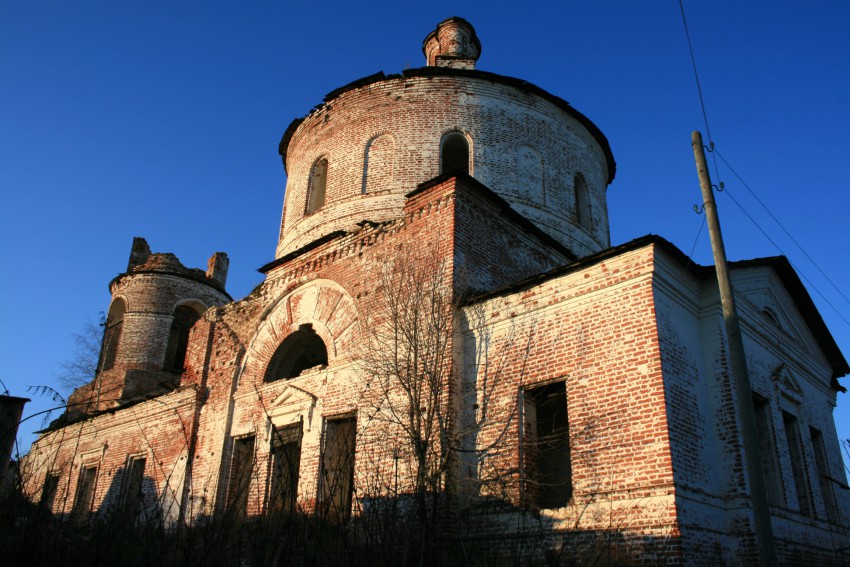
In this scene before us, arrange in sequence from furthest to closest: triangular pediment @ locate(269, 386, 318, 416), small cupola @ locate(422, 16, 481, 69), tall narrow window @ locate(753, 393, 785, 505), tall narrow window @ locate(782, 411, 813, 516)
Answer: small cupola @ locate(422, 16, 481, 69), triangular pediment @ locate(269, 386, 318, 416), tall narrow window @ locate(782, 411, 813, 516), tall narrow window @ locate(753, 393, 785, 505)

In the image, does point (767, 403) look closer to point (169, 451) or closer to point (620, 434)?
point (620, 434)

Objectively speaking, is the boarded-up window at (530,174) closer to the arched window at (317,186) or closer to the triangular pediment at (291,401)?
the arched window at (317,186)

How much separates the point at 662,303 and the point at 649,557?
311cm

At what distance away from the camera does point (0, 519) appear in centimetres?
361

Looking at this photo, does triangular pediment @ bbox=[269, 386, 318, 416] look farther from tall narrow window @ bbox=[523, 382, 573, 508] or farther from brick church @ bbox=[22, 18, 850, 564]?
tall narrow window @ bbox=[523, 382, 573, 508]

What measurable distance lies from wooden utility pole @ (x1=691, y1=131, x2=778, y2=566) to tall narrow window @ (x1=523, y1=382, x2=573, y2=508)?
2.10m

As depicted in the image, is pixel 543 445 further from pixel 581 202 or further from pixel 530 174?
pixel 581 202

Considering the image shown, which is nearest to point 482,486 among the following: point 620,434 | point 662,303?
point 620,434

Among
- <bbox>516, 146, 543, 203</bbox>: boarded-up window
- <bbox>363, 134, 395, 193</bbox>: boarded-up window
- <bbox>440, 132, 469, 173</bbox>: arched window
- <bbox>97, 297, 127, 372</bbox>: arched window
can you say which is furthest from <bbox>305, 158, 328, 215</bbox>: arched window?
<bbox>97, 297, 127, 372</bbox>: arched window

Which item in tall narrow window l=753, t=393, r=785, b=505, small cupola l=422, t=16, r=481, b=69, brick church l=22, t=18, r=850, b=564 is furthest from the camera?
small cupola l=422, t=16, r=481, b=69

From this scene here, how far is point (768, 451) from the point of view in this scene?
9594mm

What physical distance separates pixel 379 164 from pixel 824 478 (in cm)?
1002

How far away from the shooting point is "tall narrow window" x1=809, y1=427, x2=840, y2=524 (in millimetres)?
11164

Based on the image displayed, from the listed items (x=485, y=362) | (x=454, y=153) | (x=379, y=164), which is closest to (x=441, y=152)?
(x=454, y=153)
